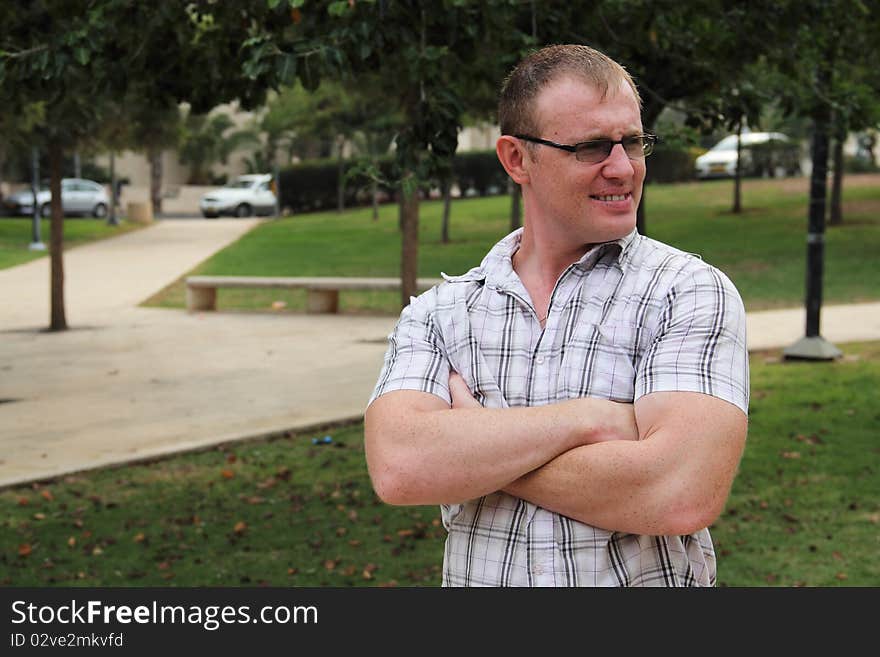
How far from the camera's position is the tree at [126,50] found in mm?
5688

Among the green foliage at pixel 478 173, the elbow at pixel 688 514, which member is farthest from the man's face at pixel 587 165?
the green foliage at pixel 478 173

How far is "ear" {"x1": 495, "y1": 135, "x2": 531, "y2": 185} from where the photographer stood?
2.37m

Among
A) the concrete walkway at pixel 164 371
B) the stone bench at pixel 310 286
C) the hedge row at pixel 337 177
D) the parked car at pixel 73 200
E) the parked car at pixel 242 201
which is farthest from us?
the hedge row at pixel 337 177

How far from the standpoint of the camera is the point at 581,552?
2.26 metres

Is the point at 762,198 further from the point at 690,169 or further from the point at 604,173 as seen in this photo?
the point at 604,173

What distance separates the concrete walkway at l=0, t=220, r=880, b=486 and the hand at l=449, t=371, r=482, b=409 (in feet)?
19.5

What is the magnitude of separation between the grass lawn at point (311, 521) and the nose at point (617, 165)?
3963mm

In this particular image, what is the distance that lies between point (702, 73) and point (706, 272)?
5.66 meters

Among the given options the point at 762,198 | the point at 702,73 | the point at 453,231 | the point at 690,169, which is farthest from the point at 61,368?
the point at 690,169

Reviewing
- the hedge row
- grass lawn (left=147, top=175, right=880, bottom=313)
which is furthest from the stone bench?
the hedge row

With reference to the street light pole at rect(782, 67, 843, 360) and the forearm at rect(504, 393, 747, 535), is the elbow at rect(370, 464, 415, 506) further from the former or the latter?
the street light pole at rect(782, 67, 843, 360)

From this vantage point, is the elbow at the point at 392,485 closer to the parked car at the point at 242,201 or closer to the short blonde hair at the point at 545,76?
the short blonde hair at the point at 545,76

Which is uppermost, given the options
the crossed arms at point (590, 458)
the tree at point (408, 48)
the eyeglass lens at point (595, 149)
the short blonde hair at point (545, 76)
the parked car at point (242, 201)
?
the tree at point (408, 48)

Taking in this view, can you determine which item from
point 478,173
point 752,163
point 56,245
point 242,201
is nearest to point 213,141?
point 242,201
